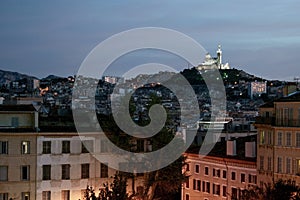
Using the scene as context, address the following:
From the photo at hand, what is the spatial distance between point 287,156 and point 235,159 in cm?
923

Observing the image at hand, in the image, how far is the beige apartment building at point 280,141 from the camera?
55156 millimetres

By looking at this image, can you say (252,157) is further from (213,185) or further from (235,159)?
(213,185)

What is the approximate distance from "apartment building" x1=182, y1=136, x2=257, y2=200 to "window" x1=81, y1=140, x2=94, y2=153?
12522 mm

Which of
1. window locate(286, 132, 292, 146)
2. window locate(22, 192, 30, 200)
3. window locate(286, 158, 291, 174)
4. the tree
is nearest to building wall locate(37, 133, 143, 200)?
window locate(22, 192, 30, 200)

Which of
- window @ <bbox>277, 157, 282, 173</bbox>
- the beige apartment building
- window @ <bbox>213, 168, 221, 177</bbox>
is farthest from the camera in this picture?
window @ <bbox>213, 168, 221, 177</bbox>

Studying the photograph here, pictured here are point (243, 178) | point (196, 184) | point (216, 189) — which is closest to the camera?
point (243, 178)

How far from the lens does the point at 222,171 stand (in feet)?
220

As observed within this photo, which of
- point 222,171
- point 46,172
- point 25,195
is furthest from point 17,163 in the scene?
point 222,171

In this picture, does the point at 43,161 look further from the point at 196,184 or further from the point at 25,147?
the point at 196,184

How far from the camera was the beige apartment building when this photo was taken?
55.2m

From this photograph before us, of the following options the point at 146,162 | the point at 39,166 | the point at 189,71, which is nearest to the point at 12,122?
the point at 39,166

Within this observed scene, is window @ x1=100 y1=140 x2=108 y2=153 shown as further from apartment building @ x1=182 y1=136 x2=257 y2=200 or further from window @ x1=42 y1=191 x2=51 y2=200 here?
apartment building @ x1=182 y1=136 x2=257 y2=200

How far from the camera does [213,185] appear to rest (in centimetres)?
6888

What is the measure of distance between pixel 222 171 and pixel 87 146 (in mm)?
14174
